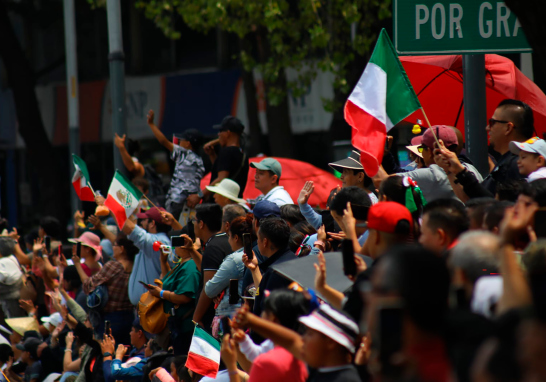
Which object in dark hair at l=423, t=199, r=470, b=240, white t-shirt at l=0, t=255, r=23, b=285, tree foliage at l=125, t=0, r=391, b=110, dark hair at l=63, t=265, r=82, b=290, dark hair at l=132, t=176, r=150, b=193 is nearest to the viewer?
dark hair at l=423, t=199, r=470, b=240

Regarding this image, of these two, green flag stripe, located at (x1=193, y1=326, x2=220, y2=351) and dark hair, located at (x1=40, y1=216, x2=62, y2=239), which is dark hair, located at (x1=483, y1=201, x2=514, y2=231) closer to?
green flag stripe, located at (x1=193, y1=326, x2=220, y2=351)

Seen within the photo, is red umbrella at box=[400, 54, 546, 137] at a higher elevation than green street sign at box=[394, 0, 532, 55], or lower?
lower

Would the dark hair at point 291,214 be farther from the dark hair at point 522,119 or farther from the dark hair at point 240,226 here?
the dark hair at point 522,119

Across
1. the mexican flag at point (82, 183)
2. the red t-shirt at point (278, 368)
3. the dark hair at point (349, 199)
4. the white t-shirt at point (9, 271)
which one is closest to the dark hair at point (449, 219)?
the red t-shirt at point (278, 368)

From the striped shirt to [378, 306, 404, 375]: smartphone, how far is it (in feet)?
22.4

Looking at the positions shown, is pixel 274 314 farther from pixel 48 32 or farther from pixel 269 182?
pixel 48 32

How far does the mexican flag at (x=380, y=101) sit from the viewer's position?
211 inches

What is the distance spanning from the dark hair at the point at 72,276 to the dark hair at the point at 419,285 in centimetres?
753

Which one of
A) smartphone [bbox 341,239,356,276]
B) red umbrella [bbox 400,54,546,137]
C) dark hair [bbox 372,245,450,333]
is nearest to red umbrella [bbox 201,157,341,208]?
red umbrella [bbox 400,54,546,137]

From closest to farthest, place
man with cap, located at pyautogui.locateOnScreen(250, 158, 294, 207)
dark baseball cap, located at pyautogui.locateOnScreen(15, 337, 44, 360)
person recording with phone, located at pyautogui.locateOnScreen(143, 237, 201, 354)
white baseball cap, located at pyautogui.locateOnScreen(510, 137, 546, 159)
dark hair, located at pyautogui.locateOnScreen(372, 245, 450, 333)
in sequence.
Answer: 1. dark hair, located at pyautogui.locateOnScreen(372, 245, 450, 333)
2. white baseball cap, located at pyautogui.locateOnScreen(510, 137, 546, 159)
3. person recording with phone, located at pyautogui.locateOnScreen(143, 237, 201, 354)
4. man with cap, located at pyautogui.locateOnScreen(250, 158, 294, 207)
5. dark baseball cap, located at pyautogui.locateOnScreen(15, 337, 44, 360)

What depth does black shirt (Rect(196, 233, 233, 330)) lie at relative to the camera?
20.9 ft

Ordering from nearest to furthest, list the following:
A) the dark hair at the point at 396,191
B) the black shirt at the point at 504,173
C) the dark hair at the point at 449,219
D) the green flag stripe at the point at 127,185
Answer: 1. the dark hair at the point at 449,219
2. the dark hair at the point at 396,191
3. the black shirt at the point at 504,173
4. the green flag stripe at the point at 127,185

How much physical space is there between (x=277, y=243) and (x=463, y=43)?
191 cm

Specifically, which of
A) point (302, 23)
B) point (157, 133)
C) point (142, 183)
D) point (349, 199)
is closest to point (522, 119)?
point (349, 199)
